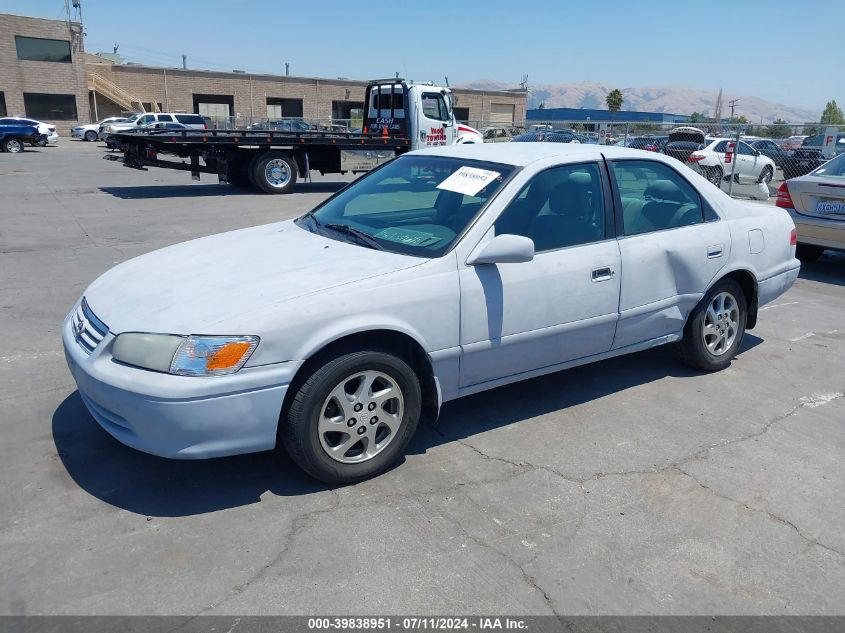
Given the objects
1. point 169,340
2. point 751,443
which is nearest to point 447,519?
point 169,340

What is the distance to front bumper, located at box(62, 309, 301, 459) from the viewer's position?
295 centimetres

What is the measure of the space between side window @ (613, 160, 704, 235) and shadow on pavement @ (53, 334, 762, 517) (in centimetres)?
120

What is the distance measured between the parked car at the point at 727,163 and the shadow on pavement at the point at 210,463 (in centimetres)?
1305

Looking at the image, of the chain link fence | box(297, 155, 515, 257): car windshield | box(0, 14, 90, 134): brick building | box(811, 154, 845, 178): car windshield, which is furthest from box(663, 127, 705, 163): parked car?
box(0, 14, 90, 134): brick building

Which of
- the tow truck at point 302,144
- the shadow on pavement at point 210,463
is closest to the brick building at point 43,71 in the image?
the tow truck at point 302,144

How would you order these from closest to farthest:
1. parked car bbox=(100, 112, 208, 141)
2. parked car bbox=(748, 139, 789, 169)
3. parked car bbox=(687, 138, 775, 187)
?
parked car bbox=(687, 138, 775, 187), parked car bbox=(748, 139, 789, 169), parked car bbox=(100, 112, 208, 141)

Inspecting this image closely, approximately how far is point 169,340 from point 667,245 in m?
3.18

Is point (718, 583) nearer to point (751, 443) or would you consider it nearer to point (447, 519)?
point (447, 519)

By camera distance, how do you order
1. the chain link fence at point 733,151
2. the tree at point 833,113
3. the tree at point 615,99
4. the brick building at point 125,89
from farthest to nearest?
the tree at point 833,113 < the tree at point 615,99 < the brick building at point 125,89 < the chain link fence at point 733,151

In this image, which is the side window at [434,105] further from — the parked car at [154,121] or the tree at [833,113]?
the tree at [833,113]

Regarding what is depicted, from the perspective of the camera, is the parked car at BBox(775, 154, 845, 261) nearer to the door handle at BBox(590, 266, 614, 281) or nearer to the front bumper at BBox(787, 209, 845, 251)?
the front bumper at BBox(787, 209, 845, 251)

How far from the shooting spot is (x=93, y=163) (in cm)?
2548

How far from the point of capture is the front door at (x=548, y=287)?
12.1 ft

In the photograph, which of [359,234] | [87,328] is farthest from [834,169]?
[87,328]
